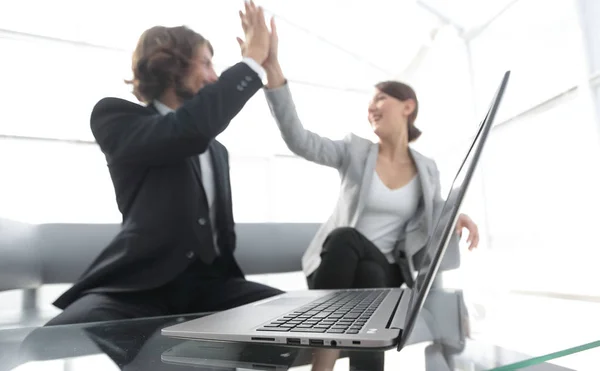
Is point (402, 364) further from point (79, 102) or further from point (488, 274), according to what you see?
point (488, 274)

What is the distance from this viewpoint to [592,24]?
1598 millimetres

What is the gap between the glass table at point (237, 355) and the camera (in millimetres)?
286

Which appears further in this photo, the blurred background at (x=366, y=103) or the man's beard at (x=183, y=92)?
the blurred background at (x=366, y=103)

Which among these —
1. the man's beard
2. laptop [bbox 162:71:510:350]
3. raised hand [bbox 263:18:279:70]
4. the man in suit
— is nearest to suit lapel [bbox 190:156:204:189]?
the man in suit

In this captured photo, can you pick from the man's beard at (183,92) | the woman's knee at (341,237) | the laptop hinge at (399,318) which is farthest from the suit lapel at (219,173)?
the laptop hinge at (399,318)

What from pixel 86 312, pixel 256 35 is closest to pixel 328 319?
pixel 86 312

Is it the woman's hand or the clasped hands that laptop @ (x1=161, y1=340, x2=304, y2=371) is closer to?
the clasped hands

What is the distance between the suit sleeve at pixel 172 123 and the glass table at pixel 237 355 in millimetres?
337

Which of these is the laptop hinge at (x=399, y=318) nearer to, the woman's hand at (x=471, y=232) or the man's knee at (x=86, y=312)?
the man's knee at (x=86, y=312)

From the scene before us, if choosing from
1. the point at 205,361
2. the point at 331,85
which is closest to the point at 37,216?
the point at 205,361

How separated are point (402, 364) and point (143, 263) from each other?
0.52m

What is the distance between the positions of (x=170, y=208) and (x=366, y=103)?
1.26m

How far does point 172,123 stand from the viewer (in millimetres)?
677

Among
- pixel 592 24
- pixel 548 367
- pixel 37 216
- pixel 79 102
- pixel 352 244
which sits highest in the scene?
pixel 592 24
